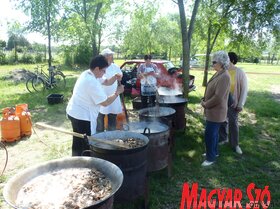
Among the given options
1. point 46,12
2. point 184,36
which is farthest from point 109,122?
point 46,12

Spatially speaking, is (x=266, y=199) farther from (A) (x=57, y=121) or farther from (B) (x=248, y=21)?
(B) (x=248, y=21)

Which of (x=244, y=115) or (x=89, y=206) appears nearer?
(x=89, y=206)

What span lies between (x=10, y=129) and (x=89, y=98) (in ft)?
10.6

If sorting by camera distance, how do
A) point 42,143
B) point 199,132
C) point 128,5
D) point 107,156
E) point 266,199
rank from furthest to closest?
point 128,5
point 199,132
point 42,143
point 266,199
point 107,156

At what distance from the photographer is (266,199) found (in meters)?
3.83

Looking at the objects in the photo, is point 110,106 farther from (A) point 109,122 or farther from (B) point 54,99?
(B) point 54,99

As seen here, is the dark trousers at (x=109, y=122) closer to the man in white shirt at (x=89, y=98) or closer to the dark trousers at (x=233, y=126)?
the man in white shirt at (x=89, y=98)

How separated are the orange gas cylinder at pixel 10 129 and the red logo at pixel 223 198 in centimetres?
399

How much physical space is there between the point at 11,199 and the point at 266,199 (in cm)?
326

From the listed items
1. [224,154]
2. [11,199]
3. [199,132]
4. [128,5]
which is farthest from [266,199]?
[128,5]

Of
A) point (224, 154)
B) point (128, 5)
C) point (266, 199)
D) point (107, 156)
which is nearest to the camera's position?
point (107, 156)

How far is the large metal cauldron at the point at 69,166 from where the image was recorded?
2.17 metres

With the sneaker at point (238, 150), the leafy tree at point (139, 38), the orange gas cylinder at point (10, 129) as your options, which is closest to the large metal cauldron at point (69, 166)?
the sneaker at point (238, 150)

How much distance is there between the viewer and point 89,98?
358 centimetres
